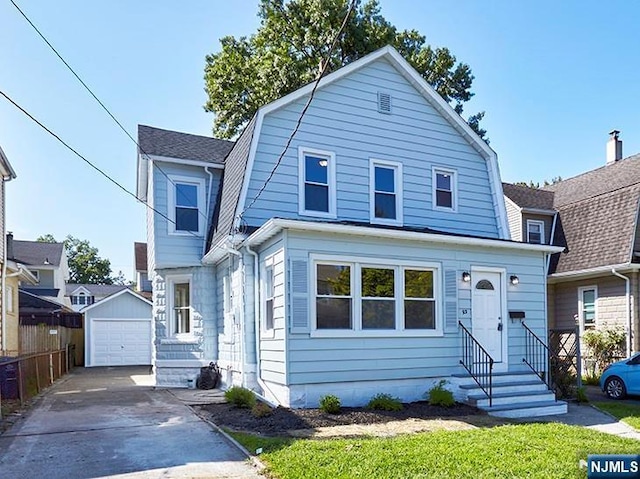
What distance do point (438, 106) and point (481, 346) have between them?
6345mm

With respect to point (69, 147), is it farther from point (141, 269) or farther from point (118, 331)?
point (141, 269)

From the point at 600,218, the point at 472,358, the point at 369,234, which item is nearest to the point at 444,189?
the point at 369,234

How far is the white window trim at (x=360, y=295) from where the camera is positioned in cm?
912

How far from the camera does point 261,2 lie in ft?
76.3

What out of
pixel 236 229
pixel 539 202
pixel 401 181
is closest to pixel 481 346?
pixel 401 181

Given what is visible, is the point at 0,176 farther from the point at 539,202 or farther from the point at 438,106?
the point at 539,202

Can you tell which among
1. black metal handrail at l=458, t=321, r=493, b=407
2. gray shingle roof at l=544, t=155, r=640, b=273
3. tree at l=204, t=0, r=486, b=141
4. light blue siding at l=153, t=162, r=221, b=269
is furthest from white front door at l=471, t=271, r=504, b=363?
tree at l=204, t=0, r=486, b=141

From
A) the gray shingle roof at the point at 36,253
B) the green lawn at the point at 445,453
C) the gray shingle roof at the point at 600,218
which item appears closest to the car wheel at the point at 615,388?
the gray shingle roof at the point at 600,218

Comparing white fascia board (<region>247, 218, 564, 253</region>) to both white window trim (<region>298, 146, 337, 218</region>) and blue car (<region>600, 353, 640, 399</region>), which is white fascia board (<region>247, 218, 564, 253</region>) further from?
blue car (<region>600, 353, 640, 399</region>)

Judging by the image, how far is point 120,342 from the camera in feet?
77.2

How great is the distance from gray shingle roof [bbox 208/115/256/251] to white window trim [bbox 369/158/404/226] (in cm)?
305

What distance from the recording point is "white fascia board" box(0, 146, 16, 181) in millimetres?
13969

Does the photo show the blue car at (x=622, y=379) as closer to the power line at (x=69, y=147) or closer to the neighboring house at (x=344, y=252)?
the neighboring house at (x=344, y=252)

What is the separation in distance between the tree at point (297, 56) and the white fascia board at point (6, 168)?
10695 mm
